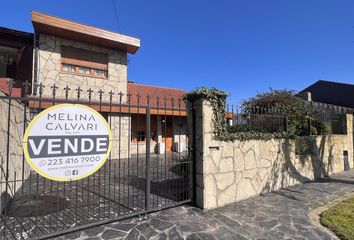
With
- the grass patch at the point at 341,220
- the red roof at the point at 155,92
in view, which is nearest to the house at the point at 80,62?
the red roof at the point at 155,92

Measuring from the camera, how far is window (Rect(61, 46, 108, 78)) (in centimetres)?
1170

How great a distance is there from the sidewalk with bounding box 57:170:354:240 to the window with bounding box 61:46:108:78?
9.74 metres

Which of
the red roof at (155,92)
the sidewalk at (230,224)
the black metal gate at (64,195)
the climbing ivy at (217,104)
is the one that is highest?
the red roof at (155,92)

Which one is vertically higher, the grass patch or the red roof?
the red roof

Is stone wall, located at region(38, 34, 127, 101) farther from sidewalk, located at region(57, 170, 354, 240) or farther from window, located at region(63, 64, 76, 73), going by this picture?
sidewalk, located at region(57, 170, 354, 240)

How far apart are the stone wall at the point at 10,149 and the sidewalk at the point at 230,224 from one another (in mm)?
1987

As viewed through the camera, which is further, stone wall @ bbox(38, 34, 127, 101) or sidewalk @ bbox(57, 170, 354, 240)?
stone wall @ bbox(38, 34, 127, 101)

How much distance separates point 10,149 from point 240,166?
545 cm

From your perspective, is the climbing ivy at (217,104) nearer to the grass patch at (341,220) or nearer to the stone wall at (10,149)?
the grass patch at (341,220)

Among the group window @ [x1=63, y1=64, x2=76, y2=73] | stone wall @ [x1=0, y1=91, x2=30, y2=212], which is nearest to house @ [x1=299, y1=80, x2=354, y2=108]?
window @ [x1=63, y1=64, x2=76, y2=73]

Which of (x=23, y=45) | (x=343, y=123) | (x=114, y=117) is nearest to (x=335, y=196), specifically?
(x=343, y=123)

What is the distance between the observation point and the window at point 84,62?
11.7 m

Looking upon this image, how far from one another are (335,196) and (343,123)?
6.08 metres

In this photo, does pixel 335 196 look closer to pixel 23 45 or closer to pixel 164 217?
pixel 164 217
